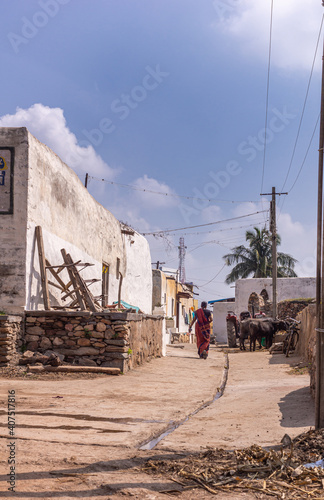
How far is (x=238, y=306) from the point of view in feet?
105

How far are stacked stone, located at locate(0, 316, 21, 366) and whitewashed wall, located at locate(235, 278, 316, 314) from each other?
23475mm

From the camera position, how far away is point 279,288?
3138 cm

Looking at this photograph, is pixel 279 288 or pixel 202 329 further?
pixel 279 288

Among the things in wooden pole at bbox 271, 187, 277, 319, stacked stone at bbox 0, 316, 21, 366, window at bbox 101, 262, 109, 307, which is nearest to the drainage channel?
stacked stone at bbox 0, 316, 21, 366

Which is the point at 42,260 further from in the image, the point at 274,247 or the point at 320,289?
the point at 274,247

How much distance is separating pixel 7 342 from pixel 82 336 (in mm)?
1483

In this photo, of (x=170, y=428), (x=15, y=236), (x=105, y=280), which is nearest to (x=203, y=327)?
(x=105, y=280)

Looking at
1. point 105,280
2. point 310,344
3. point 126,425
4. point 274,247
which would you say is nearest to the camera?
point 126,425

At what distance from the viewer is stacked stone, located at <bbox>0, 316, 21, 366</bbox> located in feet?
30.6

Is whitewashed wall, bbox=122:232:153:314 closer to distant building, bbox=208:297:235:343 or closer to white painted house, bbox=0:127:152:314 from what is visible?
white painted house, bbox=0:127:152:314

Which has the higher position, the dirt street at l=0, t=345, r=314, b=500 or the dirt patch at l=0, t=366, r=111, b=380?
the dirt street at l=0, t=345, r=314, b=500

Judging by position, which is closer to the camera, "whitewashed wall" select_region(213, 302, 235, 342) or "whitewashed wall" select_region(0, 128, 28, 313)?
"whitewashed wall" select_region(0, 128, 28, 313)

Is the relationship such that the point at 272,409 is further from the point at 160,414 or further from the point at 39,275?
the point at 39,275

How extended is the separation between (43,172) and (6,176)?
1.13 m
